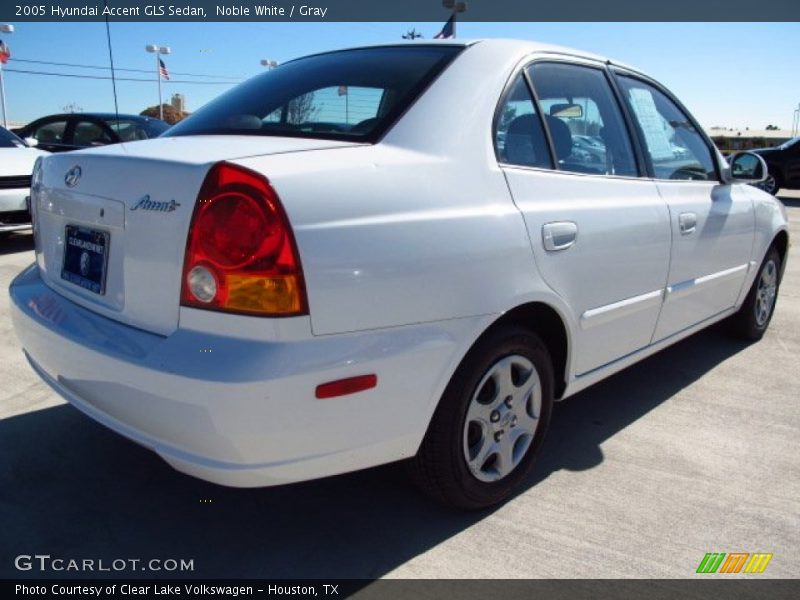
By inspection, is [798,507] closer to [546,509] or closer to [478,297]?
[546,509]

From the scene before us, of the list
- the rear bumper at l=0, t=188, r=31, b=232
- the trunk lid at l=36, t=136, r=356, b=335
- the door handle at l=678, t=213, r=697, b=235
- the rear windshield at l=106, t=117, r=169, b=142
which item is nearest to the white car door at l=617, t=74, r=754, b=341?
the door handle at l=678, t=213, r=697, b=235

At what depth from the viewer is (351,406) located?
1.83 metres

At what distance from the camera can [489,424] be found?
236 cm

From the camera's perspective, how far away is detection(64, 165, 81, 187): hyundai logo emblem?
7.11 ft

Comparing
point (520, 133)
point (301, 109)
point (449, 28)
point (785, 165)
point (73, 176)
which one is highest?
point (449, 28)

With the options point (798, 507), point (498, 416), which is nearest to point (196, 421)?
point (498, 416)

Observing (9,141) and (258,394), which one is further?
(9,141)

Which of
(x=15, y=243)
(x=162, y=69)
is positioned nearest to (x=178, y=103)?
(x=162, y=69)

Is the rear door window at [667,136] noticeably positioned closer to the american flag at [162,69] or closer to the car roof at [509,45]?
the car roof at [509,45]

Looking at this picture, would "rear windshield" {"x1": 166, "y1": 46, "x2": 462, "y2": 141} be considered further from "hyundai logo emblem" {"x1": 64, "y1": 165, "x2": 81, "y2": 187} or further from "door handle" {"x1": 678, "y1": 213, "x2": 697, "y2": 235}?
"door handle" {"x1": 678, "y1": 213, "x2": 697, "y2": 235}

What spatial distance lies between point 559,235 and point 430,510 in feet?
3.60

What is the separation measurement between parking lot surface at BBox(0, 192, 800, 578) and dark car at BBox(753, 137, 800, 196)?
1392cm

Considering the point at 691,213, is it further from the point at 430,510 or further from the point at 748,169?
the point at 430,510

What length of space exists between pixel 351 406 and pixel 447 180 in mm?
751
